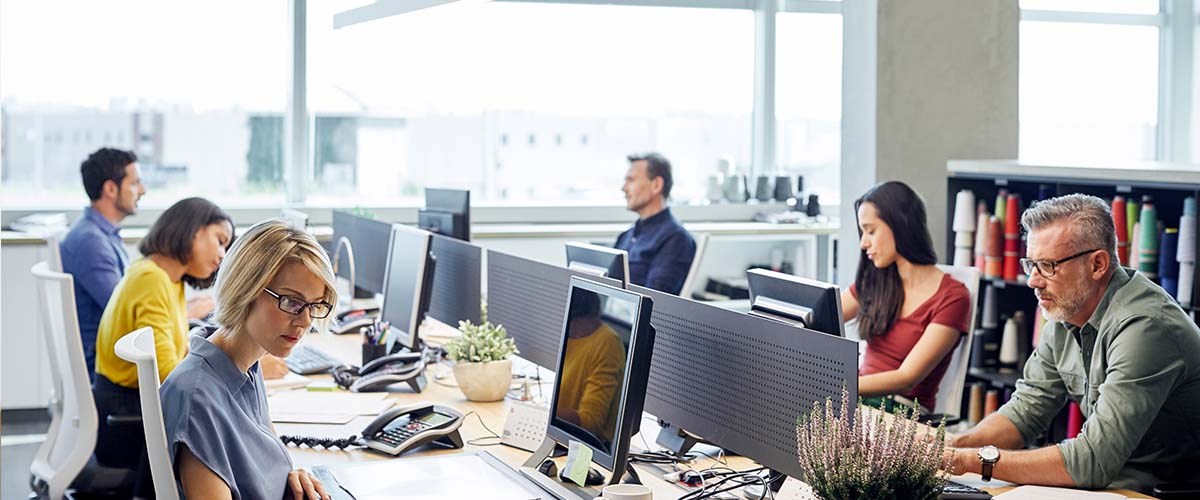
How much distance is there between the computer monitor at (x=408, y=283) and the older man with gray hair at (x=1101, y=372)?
5.26 feet

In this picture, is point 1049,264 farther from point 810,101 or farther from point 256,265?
point 810,101

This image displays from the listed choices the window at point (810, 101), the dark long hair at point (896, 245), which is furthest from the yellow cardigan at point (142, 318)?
the window at point (810, 101)

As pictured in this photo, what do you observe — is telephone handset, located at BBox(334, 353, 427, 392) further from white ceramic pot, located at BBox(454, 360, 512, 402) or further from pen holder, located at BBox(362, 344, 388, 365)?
white ceramic pot, located at BBox(454, 360, 512, 402)

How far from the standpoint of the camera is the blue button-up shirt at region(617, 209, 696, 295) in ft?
16.1

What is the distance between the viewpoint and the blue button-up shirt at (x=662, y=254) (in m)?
4.91

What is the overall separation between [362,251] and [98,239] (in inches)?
38.2

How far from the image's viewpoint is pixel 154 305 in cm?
330

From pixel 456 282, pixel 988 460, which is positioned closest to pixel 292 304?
pixel 988 460

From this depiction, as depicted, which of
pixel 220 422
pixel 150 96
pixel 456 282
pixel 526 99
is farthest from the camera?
pixel 526 99

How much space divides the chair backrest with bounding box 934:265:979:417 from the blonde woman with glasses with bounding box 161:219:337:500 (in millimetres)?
2034

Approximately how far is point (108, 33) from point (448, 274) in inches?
135

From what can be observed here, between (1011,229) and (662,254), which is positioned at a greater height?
(1011,229)

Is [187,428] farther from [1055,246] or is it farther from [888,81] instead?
[888,81]

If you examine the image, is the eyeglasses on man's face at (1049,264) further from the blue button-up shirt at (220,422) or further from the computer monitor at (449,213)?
the computer monitor at (449,213)
